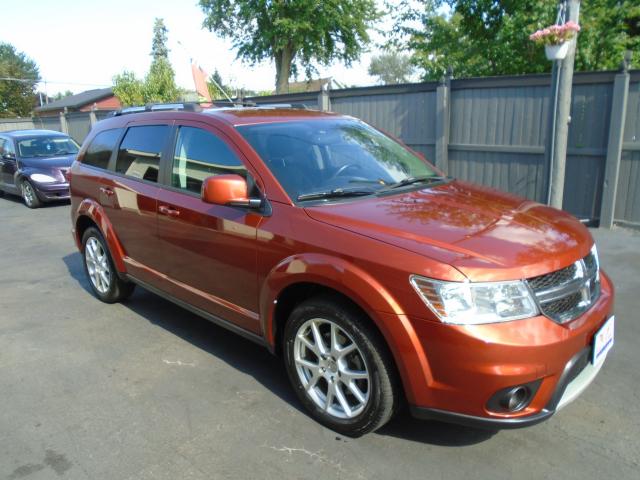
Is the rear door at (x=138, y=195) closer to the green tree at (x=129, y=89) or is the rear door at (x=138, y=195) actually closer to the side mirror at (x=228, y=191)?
the side mirror at (x=228, y=191)

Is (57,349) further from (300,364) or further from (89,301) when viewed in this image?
(300,364)

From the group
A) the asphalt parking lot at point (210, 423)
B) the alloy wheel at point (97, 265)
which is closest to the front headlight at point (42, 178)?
the alloy wheel at point (97, 265)

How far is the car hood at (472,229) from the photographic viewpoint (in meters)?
2.47

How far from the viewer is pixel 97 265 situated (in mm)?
5164

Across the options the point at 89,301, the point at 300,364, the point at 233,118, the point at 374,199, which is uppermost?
the point at 233,118

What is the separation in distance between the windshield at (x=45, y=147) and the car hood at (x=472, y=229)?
37.3ft

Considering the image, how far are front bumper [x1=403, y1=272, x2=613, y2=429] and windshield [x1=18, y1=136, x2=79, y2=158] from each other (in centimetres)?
1207

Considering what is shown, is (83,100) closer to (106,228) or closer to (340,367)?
(106,228)

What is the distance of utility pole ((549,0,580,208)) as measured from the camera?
673 centimetres

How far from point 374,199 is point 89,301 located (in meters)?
3.48

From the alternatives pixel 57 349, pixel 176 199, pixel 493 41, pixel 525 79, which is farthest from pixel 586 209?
pixel 493 41

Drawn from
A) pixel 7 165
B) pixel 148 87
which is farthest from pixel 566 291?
pixel 148 87

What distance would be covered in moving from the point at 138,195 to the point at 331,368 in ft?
7.54

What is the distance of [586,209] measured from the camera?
788cm
